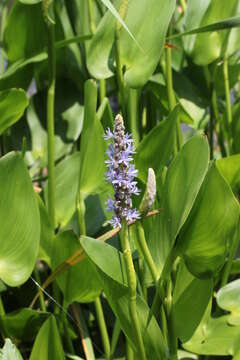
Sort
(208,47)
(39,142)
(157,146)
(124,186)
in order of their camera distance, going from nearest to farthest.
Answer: (124,186) → (157,146) → (208,47) → (39,142)

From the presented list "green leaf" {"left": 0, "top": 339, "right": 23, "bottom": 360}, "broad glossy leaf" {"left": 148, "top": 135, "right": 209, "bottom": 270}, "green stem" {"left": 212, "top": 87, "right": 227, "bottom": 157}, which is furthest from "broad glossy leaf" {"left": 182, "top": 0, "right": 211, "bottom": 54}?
"green leaf" {"left": 0, "top": 339, "right": 23, "bottom": 360}

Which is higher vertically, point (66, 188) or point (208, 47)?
point (208, 47)

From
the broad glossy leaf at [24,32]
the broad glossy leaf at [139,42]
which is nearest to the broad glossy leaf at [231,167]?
the broad glossy leaf at [139,42]

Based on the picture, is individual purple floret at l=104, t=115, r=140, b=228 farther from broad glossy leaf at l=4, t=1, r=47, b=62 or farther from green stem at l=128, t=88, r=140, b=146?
broad glossy leaf at l=4, t=1, r=47, b=62

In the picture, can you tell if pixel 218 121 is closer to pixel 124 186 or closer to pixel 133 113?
pixel 133 113

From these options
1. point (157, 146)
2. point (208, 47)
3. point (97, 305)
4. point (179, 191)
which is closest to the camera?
point (179, 191)

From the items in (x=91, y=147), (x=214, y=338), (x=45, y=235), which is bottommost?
(x=214, y=338)

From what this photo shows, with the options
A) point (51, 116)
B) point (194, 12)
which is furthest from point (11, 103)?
point (194, 12)

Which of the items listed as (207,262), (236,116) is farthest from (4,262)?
(236,116)

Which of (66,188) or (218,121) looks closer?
(66,188)
